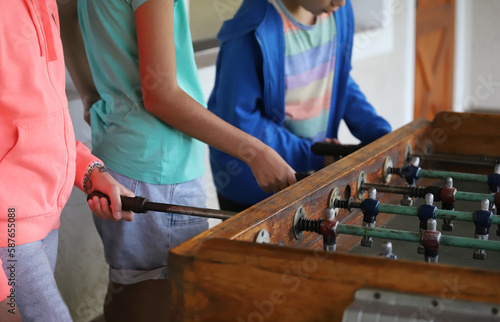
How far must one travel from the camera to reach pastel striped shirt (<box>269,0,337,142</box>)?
1885 mm

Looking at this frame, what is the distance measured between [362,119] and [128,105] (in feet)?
2.96

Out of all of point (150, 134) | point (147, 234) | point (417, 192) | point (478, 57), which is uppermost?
point (478, 57)

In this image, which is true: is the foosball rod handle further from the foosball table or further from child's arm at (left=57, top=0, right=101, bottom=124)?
child's arm at (left=57, top=0, right=101, bottom=124)

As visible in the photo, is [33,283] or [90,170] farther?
[90,170]

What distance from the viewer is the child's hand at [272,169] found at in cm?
141

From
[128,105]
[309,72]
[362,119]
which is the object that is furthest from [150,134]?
[362,119]

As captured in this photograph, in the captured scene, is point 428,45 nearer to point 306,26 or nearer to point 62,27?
point 306,26

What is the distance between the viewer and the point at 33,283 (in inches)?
43.6

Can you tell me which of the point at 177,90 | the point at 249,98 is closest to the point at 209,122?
the point at 177,90

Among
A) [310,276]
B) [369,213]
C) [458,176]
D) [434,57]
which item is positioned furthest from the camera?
[434,57]

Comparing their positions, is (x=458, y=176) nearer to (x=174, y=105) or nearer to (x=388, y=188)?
(x=388, y=188)

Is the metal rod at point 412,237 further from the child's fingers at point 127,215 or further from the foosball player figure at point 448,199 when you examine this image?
the child's fingers at point 127,215

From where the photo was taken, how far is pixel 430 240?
42.7 inches

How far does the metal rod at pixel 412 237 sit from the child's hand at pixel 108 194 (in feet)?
1.46
